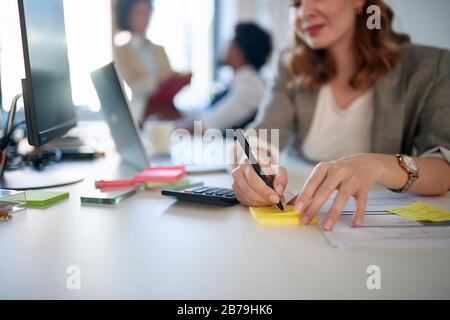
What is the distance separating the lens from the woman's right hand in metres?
0.67

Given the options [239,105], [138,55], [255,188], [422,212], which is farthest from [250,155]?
[138,55]

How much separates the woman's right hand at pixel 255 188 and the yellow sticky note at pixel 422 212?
192 mm

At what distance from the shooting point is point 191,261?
49 centimetres

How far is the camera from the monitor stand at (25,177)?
86 centimetres

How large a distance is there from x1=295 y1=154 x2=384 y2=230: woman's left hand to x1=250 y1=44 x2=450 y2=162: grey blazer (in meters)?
0.31

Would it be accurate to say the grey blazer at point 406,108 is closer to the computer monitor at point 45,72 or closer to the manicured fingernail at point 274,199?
the manicured fingernail at point 274,199

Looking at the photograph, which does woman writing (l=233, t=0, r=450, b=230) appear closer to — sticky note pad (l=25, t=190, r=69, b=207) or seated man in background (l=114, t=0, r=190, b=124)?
sticky note pad (l=25, t=190, r=69, b=207)

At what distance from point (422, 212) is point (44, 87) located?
2.57 feet

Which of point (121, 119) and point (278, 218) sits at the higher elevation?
point (121, 119)

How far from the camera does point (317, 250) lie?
0.53 metres

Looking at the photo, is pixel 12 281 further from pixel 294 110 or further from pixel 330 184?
pixel 294 110

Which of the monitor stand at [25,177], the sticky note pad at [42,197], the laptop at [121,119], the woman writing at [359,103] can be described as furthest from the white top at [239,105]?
the sticky note pad at [42,197]

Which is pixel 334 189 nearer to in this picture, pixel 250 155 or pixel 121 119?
pixel 250 155

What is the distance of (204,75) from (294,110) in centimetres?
273
